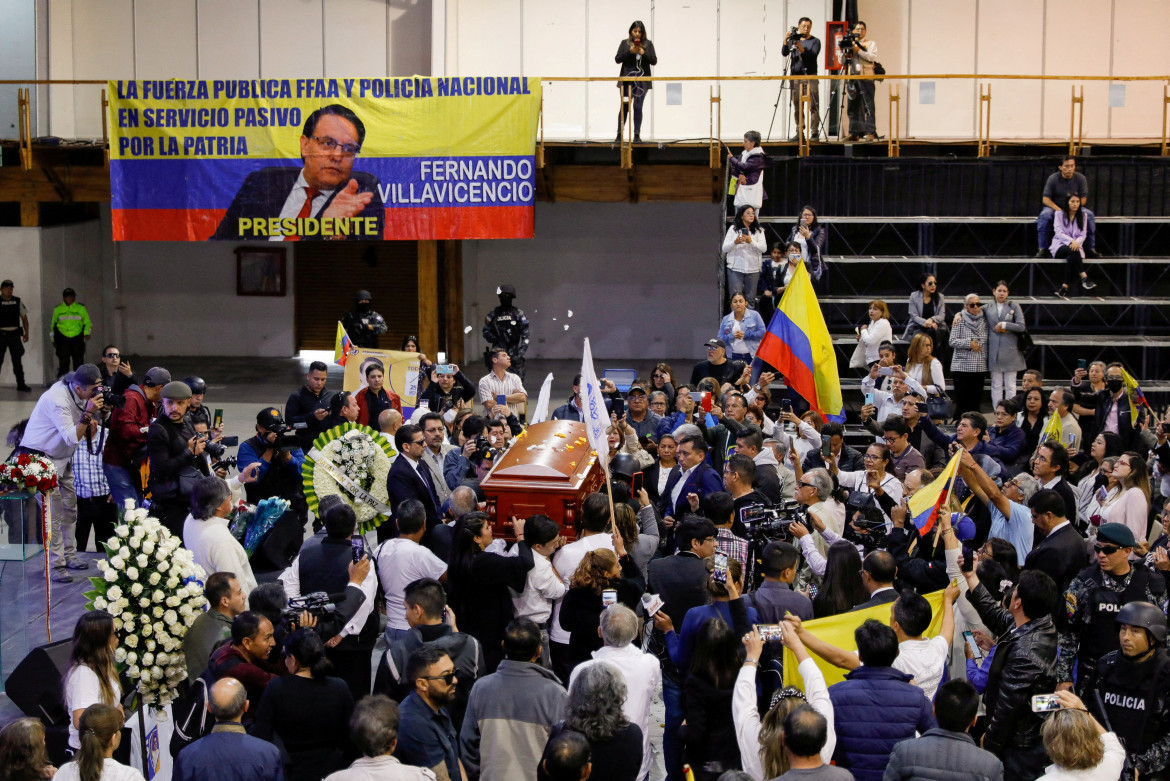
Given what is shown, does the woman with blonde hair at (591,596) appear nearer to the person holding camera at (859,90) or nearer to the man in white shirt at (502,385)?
the man in white shirt at (502,385)

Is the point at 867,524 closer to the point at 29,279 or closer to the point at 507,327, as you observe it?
the point at 507,327

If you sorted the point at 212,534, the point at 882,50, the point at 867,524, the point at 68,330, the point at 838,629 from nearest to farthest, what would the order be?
1. the point at 838,629
2. the point at 212,534
3. the point at 867,524
4. the point at 68,330
5. the point at 882,50

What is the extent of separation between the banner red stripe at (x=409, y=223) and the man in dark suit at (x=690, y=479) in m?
8.29

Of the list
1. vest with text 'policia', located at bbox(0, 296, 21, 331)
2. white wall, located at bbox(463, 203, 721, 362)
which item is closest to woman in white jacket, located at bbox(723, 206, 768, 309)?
white wall, located at bbox(463, 203, 721, 362)

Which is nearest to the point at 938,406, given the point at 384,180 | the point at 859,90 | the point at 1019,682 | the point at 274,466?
the point at 274,466

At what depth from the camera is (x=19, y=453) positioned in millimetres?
9094

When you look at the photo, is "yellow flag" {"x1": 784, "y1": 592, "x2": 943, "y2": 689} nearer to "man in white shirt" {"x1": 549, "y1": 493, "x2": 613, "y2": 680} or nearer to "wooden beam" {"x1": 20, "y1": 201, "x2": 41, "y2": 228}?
"man in white shirt" {"x1": 549, "y1": 493, "x2": 613, "y2": 680}

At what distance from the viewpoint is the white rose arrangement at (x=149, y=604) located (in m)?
6.09

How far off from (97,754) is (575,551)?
274 cm

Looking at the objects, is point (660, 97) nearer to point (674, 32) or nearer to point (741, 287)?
point (674, 32)

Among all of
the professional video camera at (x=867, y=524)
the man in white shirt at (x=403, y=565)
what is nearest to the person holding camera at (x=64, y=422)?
the man in white shirt at (x=403, y=565)

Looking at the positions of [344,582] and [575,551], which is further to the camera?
[575,551]

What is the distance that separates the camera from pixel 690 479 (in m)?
8.21

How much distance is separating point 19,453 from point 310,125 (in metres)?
8.24
